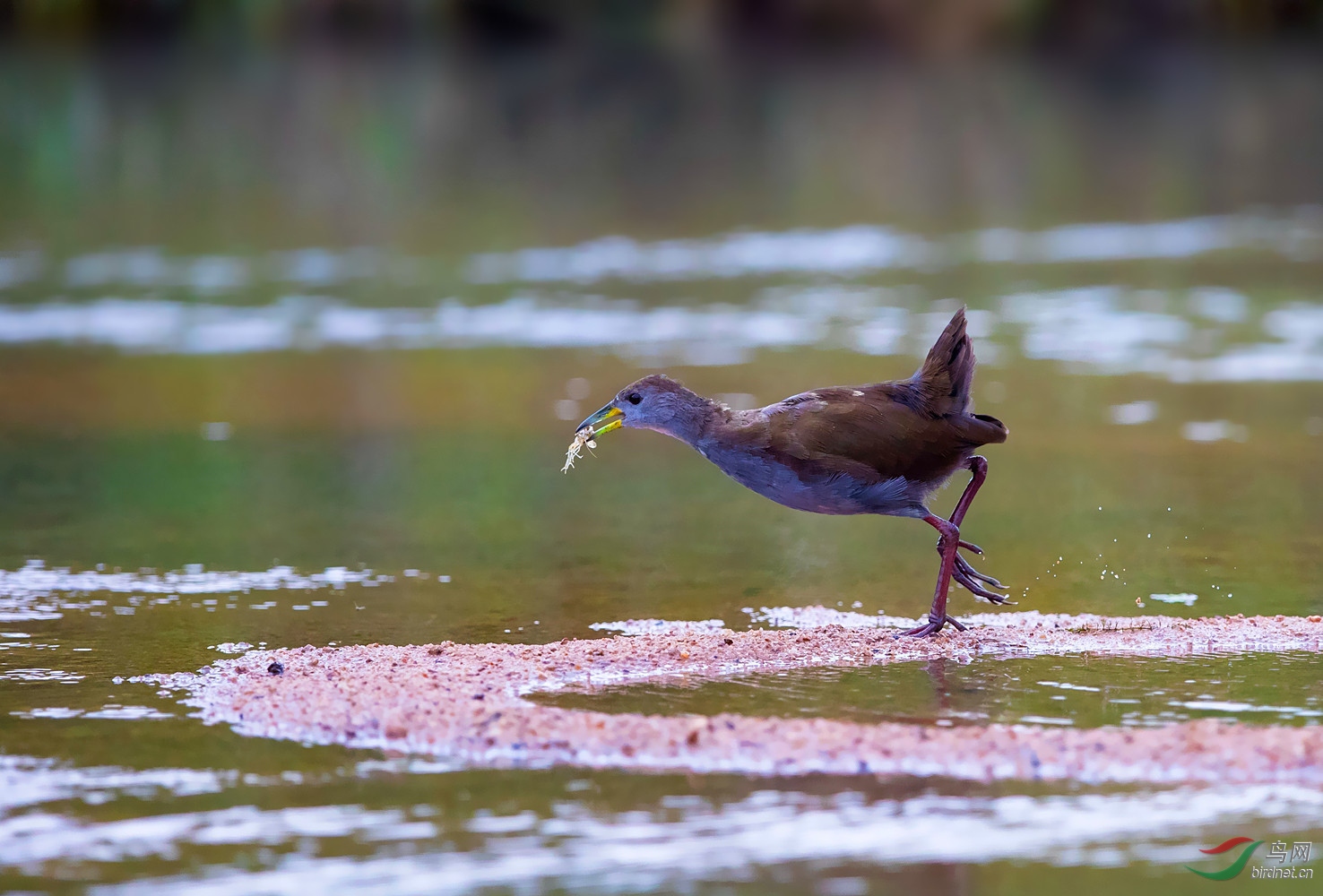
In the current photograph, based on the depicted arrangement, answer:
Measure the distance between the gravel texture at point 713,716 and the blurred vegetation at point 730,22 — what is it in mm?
51400

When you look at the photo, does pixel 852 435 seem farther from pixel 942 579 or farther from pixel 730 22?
pixel 730 22

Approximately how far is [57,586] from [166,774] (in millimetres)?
3031

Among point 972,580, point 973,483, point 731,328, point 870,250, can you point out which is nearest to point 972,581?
point 972,580

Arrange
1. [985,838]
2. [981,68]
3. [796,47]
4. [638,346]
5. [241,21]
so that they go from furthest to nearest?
[241,21] < [796,47] < [981,68] < [638,346] < [985,838]

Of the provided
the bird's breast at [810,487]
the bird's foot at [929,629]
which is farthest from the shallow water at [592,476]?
the bird's breast at [810,487]

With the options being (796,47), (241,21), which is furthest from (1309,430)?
(241,21)

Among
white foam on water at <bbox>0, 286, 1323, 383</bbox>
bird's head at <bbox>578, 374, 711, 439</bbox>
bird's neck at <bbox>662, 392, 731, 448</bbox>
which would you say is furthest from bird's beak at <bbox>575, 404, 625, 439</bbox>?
white foam on water at <bbox>0, 286, 1323, 383</bbox>

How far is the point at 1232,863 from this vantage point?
5.35 meters

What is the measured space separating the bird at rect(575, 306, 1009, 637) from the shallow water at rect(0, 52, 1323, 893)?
84cm

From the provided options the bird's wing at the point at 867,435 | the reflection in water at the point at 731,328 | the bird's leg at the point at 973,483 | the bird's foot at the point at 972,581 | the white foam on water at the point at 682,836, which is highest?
the reflection in water at the point at 731,328

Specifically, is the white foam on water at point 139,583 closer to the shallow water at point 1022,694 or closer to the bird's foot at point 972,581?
the shallow water at point 1022,694

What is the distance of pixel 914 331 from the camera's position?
16.3m

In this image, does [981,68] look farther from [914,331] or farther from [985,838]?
[985,838]

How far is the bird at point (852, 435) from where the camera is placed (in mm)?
7711
